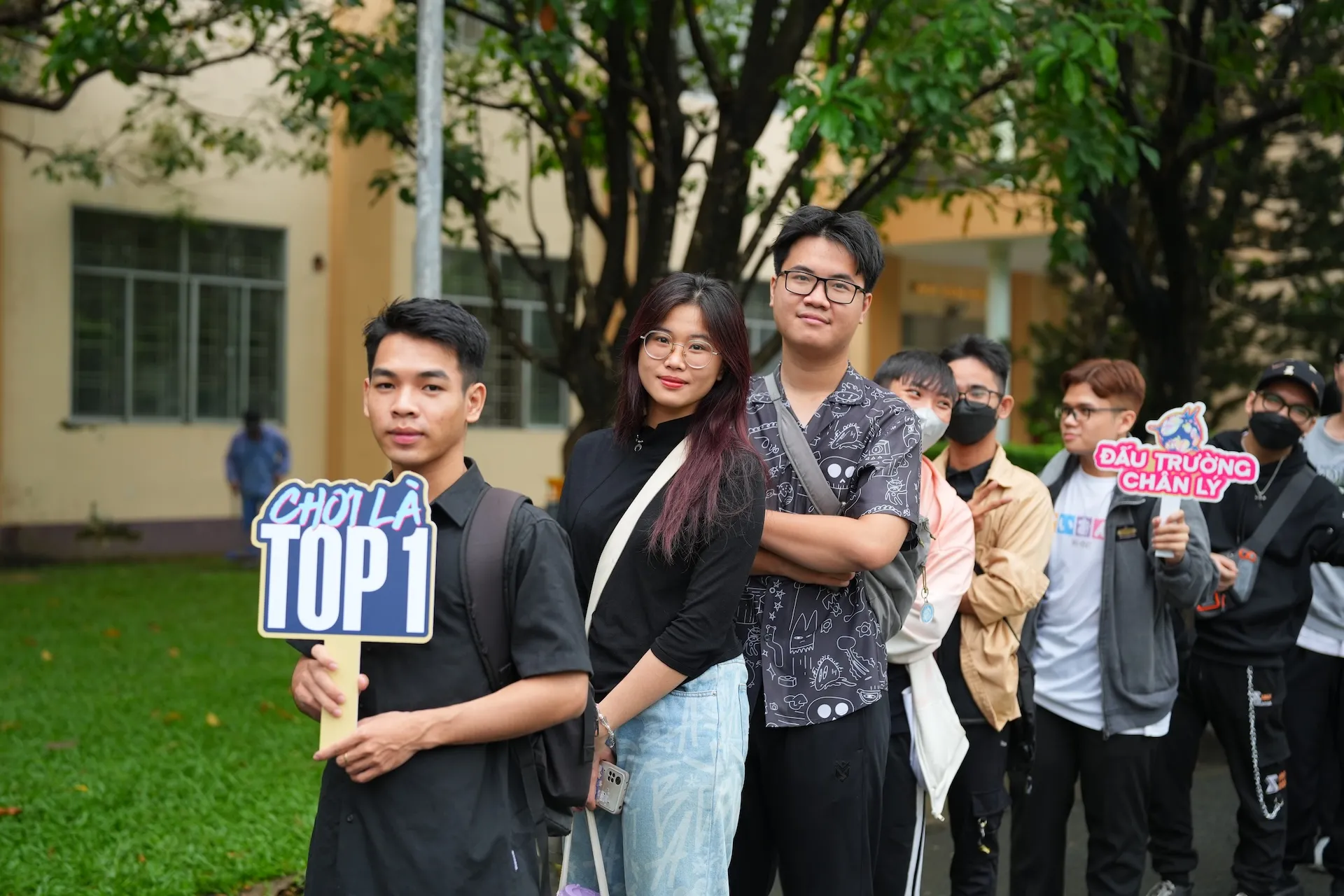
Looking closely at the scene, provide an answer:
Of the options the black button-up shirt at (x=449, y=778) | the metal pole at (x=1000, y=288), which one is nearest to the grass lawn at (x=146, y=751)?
the black button-up shirt at (x=449, y=778)

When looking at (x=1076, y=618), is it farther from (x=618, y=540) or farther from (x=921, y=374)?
(x=618, y=540)

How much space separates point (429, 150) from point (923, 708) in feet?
14.6

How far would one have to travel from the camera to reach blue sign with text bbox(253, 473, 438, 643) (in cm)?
245

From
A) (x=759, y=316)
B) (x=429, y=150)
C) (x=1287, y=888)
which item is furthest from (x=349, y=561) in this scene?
(x=759, y=316)

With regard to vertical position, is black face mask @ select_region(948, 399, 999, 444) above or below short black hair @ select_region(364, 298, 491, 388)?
below

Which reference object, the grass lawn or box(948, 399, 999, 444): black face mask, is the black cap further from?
the grass lawn

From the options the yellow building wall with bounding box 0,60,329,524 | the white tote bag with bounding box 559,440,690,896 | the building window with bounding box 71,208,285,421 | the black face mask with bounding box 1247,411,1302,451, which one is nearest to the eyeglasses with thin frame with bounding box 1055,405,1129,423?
the black face mask with bounding box 1247,411,1302,451

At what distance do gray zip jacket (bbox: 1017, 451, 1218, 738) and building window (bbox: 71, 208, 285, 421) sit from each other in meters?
13.2

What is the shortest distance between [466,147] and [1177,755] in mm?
6611

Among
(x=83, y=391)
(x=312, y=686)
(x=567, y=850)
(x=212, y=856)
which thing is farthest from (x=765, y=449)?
(x=83, y=391)

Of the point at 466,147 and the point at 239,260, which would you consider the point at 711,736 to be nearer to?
the point at 466,147

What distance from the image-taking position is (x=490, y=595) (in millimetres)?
2547

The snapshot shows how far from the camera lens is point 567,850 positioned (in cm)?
330

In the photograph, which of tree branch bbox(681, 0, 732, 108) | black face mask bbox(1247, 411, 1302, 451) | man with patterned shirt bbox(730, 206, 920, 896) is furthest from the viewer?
tree branch bbox(681, 0, 732, 108)
